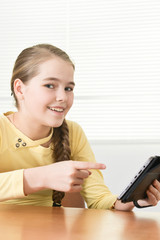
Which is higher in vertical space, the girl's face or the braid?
the girl's face

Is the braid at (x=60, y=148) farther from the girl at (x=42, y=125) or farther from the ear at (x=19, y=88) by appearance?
the ear at (x=19, y=88)

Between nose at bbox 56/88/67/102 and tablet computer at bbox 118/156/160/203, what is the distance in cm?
46

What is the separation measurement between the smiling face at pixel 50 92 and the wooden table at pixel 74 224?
43 cm

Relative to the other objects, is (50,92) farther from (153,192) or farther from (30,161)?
(153,192)

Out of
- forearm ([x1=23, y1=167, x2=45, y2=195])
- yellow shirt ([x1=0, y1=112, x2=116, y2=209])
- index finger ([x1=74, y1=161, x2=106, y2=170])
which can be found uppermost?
index finger ([x1=74, y1=161, x2=106, y2=170])

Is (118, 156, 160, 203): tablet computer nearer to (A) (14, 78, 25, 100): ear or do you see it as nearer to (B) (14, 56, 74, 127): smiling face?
(B) (14, 56, 74, 127): smiling face

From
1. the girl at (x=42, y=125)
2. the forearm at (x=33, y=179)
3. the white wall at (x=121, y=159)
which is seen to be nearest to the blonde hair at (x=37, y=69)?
the girl at (x=42, y=125)

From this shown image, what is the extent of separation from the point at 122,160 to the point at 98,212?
1939mm

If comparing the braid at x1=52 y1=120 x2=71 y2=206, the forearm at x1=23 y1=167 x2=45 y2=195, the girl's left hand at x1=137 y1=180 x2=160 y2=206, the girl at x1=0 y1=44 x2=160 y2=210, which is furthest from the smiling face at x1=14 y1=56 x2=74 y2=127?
the girl's left hand at x1=137 y1=180 x2=160 y2=206

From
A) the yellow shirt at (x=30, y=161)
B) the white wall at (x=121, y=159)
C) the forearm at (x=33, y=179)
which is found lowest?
→ the white wall at (x=121, y=159)

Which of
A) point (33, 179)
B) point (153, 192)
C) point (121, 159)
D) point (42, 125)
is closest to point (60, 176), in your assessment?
point (33, 179)

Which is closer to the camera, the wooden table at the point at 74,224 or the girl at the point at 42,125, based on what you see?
the wooden table at the point at 74,224

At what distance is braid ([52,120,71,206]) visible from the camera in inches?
59.4

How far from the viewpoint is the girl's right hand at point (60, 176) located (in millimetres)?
1090
